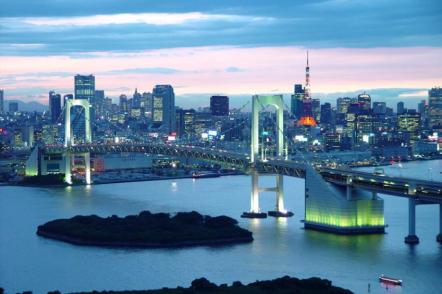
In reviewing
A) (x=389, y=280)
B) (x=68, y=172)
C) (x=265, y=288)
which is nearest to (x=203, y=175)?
(x=68, y=172)

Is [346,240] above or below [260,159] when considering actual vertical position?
below

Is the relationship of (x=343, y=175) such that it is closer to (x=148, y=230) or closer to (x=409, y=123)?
(x=148, y=230)

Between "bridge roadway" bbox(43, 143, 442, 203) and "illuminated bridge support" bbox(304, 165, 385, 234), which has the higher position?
"bridge roadway" bbox(43, 143, 442, 203)

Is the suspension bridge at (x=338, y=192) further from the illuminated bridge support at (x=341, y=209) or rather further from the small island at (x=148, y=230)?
the small island at (x=148, y=230)

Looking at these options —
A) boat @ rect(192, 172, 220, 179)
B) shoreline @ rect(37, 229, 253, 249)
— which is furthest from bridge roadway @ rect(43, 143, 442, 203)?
boat @ rect(192, 172, 220, 179)

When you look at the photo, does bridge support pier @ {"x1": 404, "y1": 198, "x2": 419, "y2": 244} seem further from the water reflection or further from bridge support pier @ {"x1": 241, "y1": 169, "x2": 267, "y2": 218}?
bridge support pier @ {"x1": 241, "y1": 169, "x2": 267, "y2": 218}

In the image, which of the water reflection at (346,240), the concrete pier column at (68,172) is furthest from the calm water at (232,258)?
the concrete pier column at (68,172)
